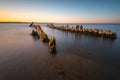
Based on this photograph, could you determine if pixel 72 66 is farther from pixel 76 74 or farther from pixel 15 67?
pixel 15 67

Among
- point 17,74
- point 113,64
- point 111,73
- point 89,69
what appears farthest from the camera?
point 113,64

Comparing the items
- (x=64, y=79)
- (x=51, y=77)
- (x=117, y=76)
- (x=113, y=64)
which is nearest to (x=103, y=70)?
(x=117, y=76)

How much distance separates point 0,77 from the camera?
660 centimetres

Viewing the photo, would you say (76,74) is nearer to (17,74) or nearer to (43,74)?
(43,74)

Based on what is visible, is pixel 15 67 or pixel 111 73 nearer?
pixel 111 73

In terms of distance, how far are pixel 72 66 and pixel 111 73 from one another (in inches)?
132

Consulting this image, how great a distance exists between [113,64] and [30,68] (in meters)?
8.31

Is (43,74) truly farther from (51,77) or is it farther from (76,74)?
(76,74)

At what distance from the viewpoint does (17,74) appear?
705 cm

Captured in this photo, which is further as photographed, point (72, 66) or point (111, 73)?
point (72, 66)

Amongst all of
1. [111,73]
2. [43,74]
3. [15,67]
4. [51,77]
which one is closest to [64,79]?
[51,77]

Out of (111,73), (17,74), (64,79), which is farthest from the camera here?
(111,73)

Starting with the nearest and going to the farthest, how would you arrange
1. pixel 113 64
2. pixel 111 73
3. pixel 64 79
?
pixel 64 79 < pixel 111 73 < pixel 113 64

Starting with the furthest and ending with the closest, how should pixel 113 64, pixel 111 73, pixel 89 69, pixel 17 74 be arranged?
pixel 113 64 → pixel 89 69 → pixel 111 73 → pixel 17 74
